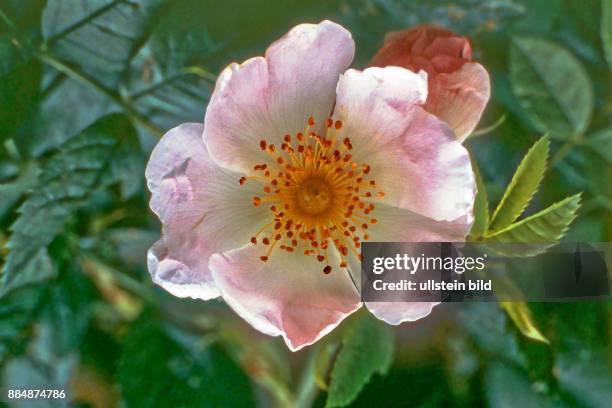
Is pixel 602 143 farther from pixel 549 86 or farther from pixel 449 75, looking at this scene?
pixel 449 75

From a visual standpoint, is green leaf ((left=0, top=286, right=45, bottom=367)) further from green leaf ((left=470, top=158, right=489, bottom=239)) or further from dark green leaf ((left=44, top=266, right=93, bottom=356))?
green leaf ((left=470, top=158, right=489, bottom=239))

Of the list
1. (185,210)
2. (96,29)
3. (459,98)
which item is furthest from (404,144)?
(96,29)

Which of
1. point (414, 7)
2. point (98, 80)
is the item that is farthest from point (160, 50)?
point (414, 7)

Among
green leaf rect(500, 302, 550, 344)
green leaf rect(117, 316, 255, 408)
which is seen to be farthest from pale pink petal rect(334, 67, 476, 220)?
green leaf rect(117, 316, 255, 408)

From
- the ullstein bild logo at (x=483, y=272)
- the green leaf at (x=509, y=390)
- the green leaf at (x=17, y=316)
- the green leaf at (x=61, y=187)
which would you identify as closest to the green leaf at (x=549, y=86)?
the ullstein bild logo at (x=483, y=272)

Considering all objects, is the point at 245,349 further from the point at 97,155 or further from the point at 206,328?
the point at 97,155

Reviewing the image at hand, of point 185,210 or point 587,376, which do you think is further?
point 587,376

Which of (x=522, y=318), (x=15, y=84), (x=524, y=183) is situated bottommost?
(x=522, y=318)
